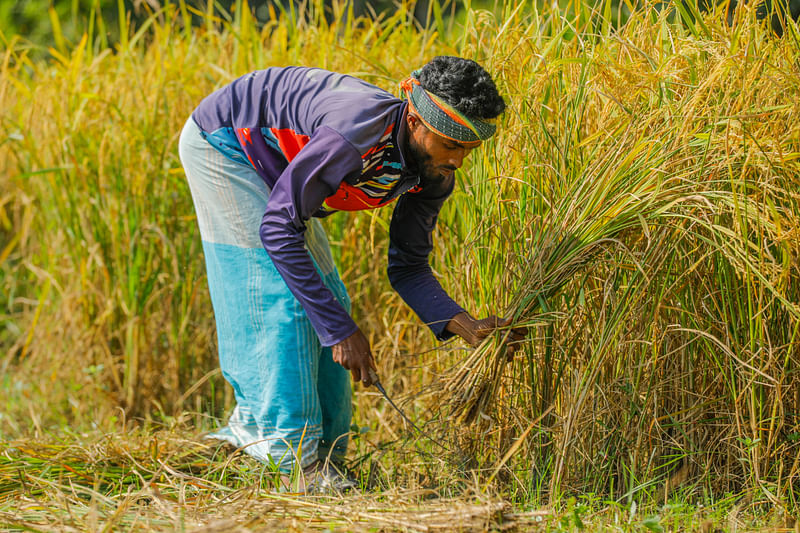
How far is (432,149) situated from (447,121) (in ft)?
0.33

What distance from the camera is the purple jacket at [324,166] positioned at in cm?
181

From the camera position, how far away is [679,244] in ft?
6.64

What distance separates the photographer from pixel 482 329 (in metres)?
2.06

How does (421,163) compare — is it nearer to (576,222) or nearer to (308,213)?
(308,213)

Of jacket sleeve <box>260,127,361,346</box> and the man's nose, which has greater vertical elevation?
the man's nose

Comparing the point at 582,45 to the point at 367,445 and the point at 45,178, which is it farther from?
the point at 45,178

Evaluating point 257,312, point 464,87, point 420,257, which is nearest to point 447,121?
point 464,87

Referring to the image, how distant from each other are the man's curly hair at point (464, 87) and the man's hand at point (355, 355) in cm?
66

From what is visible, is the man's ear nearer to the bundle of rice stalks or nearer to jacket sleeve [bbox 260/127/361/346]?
jacket sleeve [bbox 260/127/361/346]

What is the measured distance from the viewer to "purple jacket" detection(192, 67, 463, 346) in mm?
1811

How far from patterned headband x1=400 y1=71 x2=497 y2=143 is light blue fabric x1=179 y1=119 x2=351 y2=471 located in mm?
614

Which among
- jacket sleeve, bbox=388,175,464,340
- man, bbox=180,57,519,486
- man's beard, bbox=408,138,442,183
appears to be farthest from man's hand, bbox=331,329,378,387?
man's beard, bbox=408,138,442,183

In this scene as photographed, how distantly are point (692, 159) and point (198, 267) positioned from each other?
2172 millimetres

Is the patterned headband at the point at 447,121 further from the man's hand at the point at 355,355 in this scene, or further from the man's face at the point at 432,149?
the man's hand at the point at 355,355
